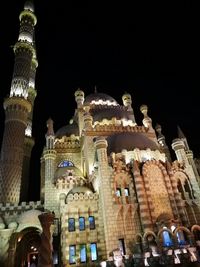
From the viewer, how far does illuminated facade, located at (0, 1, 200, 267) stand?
71.3ft

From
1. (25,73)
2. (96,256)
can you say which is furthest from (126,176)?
(25,73)

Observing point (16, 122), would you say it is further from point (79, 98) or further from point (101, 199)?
point (101, 199)

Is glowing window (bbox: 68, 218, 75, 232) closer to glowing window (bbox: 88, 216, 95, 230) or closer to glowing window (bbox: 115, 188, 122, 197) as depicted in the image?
glowing window (bbox: 88, 216, 95, 230)

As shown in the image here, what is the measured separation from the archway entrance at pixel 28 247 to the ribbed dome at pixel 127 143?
12723 millimetres

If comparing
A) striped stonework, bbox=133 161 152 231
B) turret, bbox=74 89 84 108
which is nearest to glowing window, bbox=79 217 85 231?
striped stonework, bbox=133 161 152 231

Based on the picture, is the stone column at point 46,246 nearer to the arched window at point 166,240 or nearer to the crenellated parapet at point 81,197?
the crenellated parapet at point 81,197

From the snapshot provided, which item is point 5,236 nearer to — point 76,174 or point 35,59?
point 76,174

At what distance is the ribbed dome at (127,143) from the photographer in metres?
26.8

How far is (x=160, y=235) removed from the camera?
20.9m

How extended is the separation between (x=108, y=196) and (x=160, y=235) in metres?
5.58

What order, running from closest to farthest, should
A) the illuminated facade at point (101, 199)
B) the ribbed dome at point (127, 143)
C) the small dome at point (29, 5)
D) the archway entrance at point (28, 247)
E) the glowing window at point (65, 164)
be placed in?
the illuminated facade at point (101, 199)
the ribbed dome at point (127, 143)
the archway entrance at point (28, 247)
the glowing window at point (65, 164)
the small dome at point (29, 5)

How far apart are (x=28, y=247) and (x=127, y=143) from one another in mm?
18054

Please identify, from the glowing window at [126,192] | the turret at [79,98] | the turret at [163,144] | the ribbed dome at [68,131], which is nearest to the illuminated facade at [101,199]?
the glowing window at [126,192]

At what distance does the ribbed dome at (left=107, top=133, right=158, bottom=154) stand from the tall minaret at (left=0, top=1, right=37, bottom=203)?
12.1m
